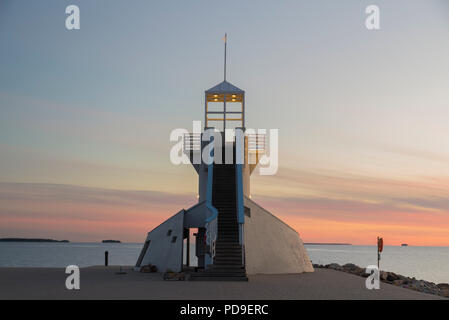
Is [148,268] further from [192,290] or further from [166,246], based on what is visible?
[192,290]

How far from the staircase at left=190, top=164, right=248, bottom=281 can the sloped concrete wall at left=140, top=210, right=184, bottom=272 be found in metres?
2.04

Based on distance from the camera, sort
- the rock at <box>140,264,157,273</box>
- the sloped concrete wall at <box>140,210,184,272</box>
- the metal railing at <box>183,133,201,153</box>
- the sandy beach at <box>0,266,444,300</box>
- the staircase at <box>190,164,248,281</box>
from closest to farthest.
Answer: the sandy beach at <box>0,266,444,300</box>, the staircase at <box>190,164,248,281</box>, the sloped concrete wall at <box>140,210,184,272</box>, the rock at <box>140,264,157,273</box>, the metal railing at <box>183,133,201,153</box>

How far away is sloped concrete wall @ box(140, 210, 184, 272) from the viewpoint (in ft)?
78.7

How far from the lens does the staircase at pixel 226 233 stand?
65.8 ft

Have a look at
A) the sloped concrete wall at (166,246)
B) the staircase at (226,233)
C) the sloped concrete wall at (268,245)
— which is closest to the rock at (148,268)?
the sloped concrete wall at (166,246)

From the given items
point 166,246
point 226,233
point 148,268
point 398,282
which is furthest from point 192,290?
point 398,282

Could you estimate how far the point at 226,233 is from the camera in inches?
907

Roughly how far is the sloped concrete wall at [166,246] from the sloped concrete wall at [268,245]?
3.15 metres

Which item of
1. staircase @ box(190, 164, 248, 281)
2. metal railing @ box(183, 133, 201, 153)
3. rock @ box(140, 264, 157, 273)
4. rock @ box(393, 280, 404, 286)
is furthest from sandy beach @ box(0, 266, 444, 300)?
metal railing @ box(183, 133, 201, 153)

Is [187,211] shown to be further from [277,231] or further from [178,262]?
[277,231]

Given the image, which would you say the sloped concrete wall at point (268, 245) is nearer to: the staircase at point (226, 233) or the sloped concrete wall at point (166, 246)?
the staircase at point (226, 233)

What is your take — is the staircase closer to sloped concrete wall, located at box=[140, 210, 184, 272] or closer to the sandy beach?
the sandy beach

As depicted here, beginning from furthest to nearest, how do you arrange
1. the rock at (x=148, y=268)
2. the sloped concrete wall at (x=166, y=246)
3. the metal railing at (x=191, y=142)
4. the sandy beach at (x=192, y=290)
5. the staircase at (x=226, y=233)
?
1. the metal railing at (x=191, y=142)
2. the rock at (x=148, y=268)
3. the sloped concrete wall at (x=166, y=246)
4. the staircase at (x=226, y=233)
5. the sandy beach at (x=192, y=290)
